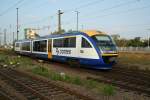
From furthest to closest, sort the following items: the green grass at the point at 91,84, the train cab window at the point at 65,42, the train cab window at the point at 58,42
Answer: the train cab window at the point at 58,42 → the train cab window at the point at 65,42 → the green grass at the point at 91,84

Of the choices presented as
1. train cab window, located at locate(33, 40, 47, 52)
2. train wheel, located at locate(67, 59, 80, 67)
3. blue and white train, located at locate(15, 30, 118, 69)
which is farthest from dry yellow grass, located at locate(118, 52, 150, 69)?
train cab window, located at locate(33, 40, 47, 52)

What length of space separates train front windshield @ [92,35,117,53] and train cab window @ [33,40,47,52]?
9.75 metres

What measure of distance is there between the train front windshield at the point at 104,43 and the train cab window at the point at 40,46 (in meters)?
9.75

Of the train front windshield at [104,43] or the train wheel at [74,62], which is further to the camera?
the train wheel at [74,62]

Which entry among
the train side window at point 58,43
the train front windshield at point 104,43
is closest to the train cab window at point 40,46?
the train side window at point 58,43

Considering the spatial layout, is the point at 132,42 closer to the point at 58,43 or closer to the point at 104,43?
the point at 58,43

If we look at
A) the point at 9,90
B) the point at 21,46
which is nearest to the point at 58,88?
the point at 9,90

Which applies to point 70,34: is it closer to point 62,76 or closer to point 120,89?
point 62,76

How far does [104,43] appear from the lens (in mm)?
17016

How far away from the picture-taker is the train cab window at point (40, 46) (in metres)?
25.9

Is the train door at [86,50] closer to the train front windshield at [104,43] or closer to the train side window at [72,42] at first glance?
the train front windshield at [104,43]

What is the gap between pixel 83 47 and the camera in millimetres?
17344

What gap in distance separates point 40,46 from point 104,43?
Answer: 12.5 meters

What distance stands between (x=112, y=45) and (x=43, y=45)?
11.2m
